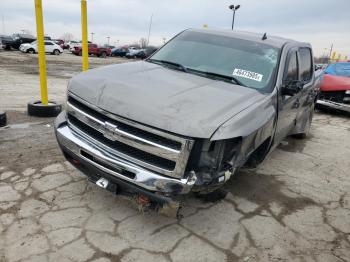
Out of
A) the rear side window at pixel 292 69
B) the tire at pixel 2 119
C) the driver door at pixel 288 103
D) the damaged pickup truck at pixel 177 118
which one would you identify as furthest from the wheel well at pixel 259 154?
the tire at pixel 2 119

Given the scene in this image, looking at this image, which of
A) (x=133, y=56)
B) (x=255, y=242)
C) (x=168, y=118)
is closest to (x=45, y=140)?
(x=168, y=118)

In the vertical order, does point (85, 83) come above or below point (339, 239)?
above

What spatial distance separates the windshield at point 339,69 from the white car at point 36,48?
2761cm

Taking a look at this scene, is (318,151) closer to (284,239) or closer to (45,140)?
(284,239)

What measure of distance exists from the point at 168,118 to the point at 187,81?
93 centimetres

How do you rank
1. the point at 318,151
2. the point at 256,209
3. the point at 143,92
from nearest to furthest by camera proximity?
the point at 143,92, the point at 256,209, the point at 318,151

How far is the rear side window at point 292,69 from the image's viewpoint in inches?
158

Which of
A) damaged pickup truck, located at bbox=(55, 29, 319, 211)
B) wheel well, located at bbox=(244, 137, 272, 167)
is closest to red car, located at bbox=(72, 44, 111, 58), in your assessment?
damaged pickup truck, located at bbox=(55, 29, 319, 211)

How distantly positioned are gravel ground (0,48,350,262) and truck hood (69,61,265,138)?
103cm

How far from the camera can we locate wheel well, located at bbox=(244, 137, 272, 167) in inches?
142

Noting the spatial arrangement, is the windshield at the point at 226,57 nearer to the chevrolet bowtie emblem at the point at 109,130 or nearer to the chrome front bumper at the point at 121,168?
the chevrolet bowtie emblem at the point at 109,130

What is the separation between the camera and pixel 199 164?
8.59ft

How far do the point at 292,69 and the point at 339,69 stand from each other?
261 inches

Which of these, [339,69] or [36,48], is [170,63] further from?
[36,48]
